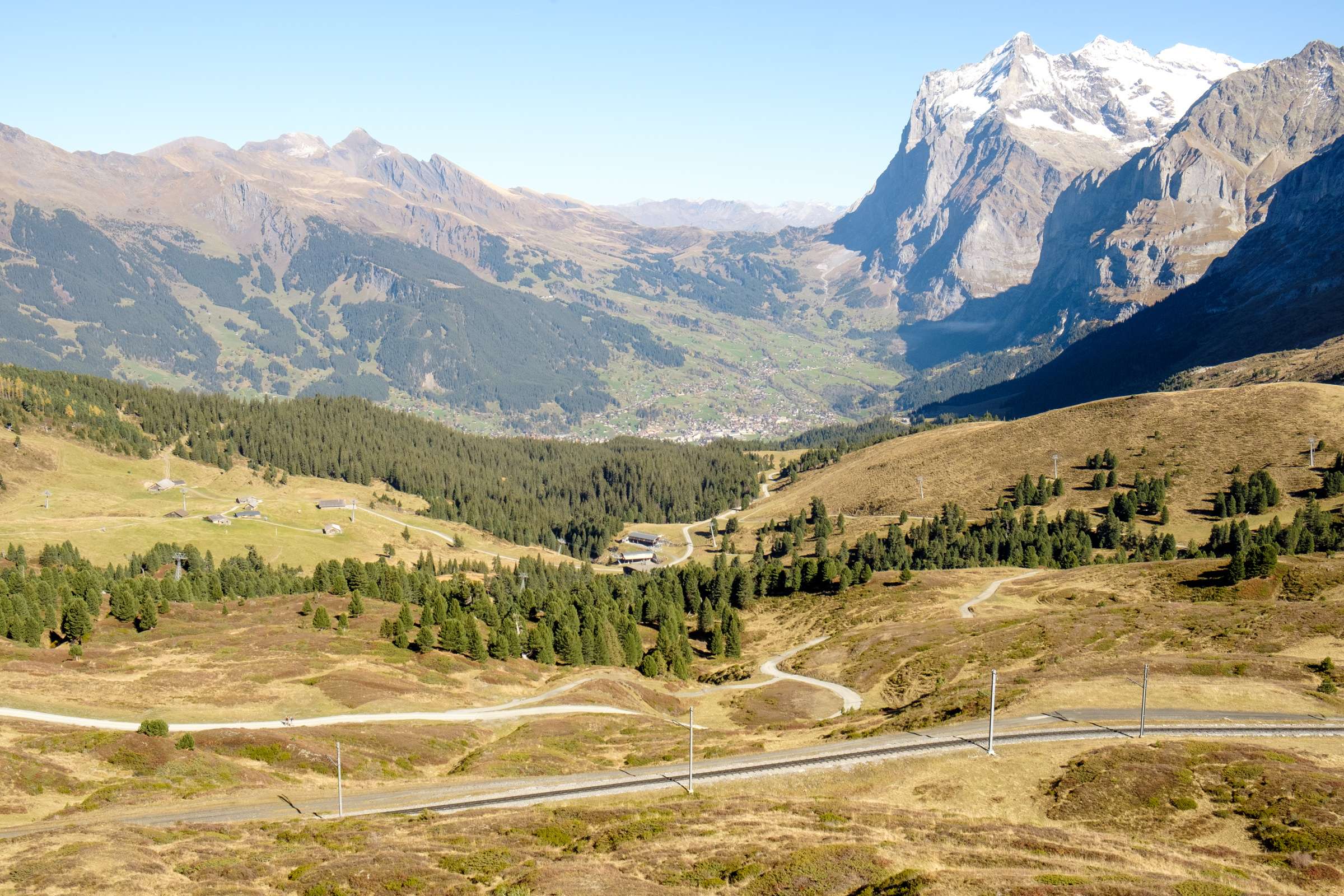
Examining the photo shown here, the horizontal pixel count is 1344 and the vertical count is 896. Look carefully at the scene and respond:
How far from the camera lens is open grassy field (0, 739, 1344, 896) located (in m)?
47.6

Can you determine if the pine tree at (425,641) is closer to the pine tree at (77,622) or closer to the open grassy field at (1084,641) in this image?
the pine tree at (77,622)

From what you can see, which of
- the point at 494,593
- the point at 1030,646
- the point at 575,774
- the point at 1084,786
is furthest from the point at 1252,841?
the point at 494,593

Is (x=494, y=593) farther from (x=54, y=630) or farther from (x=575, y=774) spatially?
(x=575, y=774)

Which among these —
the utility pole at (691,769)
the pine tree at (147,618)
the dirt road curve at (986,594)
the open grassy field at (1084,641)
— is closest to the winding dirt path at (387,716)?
the utility pole at (691,769)

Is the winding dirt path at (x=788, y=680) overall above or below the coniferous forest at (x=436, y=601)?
below

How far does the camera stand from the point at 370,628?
139 metres

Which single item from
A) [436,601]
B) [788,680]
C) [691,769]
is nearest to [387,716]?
[436,601]

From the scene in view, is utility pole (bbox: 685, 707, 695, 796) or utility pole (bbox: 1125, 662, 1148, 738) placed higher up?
utility pole (bbox: 1125, 662, 1148, 738)

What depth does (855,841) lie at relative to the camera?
175 feet

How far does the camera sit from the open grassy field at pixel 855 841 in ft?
156

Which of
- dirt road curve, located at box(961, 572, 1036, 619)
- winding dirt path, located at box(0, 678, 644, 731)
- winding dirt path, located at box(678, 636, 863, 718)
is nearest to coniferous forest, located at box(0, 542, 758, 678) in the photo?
winding dirt path, located at box(678, 636, 863, 718)

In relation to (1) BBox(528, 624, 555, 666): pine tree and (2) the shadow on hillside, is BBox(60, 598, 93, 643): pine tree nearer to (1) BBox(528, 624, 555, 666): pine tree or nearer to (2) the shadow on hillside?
(1) BBox(528, 624, 555, 666): pine tree

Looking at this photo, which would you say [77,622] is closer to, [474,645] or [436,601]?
[436,601]

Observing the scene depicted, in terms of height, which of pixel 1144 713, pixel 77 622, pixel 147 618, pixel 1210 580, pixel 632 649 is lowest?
pixel 632 649
